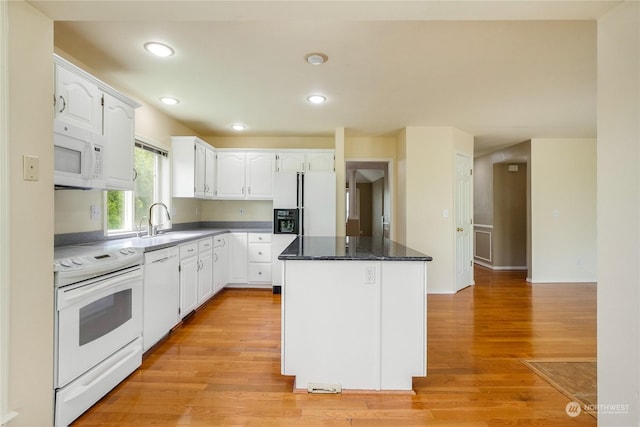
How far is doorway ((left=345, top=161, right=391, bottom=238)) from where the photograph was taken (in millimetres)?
8289

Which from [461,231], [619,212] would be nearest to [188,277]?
[619,212]

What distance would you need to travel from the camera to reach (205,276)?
3729mm

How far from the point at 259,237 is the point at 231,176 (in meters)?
1.11

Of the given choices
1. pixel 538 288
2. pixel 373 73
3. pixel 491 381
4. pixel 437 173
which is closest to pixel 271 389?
pixel 491 381

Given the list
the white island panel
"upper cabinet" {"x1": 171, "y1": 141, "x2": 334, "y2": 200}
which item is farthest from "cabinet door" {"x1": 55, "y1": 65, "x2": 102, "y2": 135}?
"upper cabinet" {"x1": 171, "y1": 141, "x2": 334, "y2": 200}

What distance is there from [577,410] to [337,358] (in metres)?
1.46

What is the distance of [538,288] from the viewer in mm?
4734

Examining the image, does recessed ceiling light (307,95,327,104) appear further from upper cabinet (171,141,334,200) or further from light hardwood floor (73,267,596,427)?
light hardwood floor (73,267,596,427)

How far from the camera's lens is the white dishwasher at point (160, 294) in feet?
8.15

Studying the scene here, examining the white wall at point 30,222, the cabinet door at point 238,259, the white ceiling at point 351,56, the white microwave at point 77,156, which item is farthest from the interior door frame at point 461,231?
the white wall at point 30,222

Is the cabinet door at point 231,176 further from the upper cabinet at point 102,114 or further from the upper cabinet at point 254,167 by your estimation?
the upper cabinet at point 102,114

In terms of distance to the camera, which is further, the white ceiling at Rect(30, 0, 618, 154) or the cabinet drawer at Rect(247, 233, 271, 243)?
the cabinet drawer at Rect(247, 233, 271, 243)

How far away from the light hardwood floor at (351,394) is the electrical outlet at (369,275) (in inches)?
28.5

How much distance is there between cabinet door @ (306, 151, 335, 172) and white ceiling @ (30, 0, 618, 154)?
86cm
